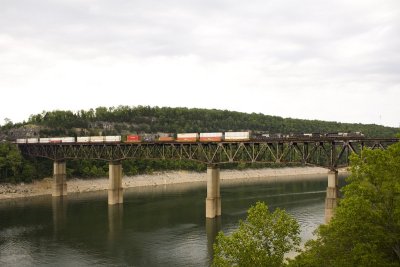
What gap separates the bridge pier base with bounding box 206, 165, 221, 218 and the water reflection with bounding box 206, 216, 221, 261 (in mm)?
1282

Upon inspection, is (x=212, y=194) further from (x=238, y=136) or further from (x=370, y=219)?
(x=370, y=219)

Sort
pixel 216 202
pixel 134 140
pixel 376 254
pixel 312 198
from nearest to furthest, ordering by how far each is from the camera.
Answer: pixel 376 254, pixel 216 202, pixel 134 140, pixel 312 198

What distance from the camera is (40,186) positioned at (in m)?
113

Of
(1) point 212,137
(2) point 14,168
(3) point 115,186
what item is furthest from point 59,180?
(1) point 212,137

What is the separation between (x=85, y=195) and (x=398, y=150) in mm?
96279

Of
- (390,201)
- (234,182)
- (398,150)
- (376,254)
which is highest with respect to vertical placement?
(398,150)

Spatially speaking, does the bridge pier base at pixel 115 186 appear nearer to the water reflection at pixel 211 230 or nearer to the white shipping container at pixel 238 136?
the water reflection at pixel 211 230

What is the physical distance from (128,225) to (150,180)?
62.8 metres

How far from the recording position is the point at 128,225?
234 ft

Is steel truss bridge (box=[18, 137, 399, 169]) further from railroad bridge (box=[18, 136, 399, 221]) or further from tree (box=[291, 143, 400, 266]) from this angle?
tree (box=[291, 143, 400, 266])

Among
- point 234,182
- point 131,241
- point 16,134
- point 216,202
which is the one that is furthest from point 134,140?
point 16,134

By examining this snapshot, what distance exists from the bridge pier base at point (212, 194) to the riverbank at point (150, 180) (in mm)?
56236

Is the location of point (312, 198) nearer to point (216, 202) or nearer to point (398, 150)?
point (216, 202)

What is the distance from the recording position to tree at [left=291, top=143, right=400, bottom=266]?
23.1 m
